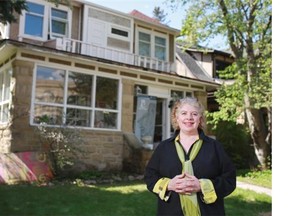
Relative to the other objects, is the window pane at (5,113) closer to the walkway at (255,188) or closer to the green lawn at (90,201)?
the green lawn at (90,201)

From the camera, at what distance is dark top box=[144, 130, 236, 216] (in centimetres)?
217

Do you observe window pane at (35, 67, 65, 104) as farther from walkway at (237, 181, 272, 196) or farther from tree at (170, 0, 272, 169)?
walkway at (237, 181, 272, 196)

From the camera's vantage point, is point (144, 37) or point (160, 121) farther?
point (144, 37)

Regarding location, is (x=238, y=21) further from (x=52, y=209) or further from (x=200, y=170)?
(x=200, y=170)

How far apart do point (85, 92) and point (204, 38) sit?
5.54 metres

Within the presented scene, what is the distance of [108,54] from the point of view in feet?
47.4

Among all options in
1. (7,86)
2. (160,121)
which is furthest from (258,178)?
(7,86)

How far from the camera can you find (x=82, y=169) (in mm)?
10836

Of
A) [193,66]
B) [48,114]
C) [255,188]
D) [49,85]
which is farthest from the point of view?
[193,66]

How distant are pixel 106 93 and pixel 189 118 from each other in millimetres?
10290

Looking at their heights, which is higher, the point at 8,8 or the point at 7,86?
the point at 8,8

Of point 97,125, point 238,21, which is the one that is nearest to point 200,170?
point 97,125

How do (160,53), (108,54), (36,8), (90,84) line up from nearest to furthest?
(90,84) < (36,8) < (108,54) < (160,53)

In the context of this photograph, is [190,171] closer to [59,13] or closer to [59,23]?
[59,23]
